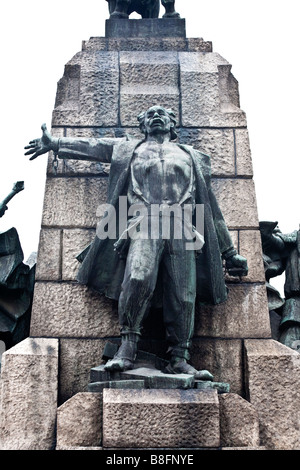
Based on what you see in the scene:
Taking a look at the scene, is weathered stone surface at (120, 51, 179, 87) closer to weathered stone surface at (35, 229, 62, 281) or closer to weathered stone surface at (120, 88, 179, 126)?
weathered stone surface at (120, 88, 179, 126)

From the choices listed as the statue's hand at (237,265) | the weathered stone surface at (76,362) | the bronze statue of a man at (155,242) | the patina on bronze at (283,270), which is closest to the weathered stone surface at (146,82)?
the bronze statue of a man at (155,242)

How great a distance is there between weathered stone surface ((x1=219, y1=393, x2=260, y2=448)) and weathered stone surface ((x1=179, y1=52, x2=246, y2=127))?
356 centimetres

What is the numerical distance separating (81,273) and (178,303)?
3.79 feet

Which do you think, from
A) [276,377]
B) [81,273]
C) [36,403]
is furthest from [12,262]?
[276,377]

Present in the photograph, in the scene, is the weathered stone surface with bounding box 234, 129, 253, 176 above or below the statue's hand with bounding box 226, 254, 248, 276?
above

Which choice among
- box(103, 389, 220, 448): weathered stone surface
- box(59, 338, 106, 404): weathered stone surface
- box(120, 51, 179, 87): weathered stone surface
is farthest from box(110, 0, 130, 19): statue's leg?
box(103, 389, 220, 448): weathered stone surface

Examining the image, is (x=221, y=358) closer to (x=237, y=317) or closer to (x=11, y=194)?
(x=237, y=317)

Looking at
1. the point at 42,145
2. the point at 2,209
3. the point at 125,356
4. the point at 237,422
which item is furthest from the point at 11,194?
the point at 237,422

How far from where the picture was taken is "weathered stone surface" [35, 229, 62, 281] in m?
8.38

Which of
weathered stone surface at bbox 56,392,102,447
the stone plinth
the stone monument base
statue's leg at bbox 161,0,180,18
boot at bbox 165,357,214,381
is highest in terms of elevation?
statue's leg at bbox 161,0,180,18

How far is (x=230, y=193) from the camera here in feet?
29.2

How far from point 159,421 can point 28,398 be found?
4.76 feet

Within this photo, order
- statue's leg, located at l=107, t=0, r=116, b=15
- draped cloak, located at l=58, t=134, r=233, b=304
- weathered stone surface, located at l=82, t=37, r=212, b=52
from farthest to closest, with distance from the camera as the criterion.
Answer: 1. statue's leg, located at l=107, t=0, r=116, b=15
2. weathered stone surface, located at l=82, t=37, r=212, b=52
3. draped cloak, located at l=58, t=134, r=233, b=304

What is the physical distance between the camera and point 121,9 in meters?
10.8
